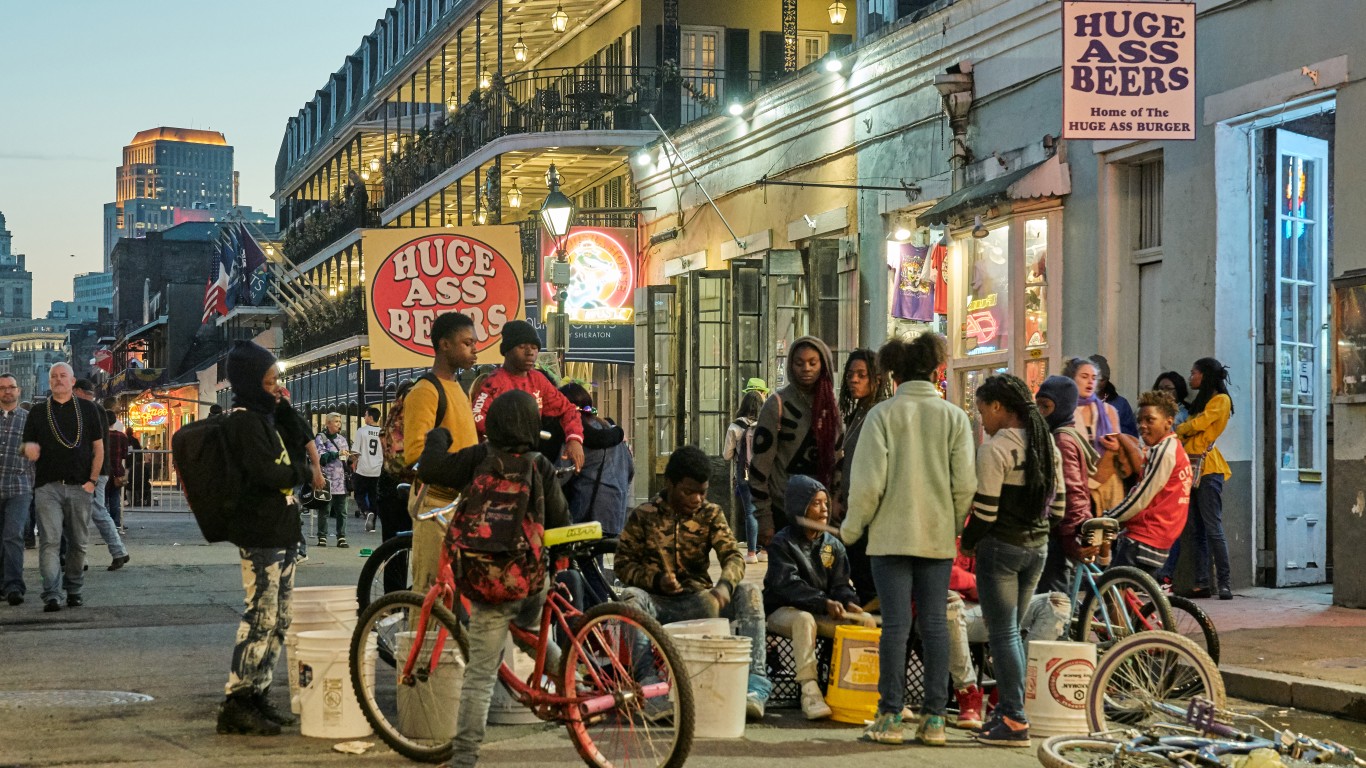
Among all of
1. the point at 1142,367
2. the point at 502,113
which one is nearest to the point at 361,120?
the point at 502,113

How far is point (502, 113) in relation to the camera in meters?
31.5

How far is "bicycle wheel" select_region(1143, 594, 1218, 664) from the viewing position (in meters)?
8.96

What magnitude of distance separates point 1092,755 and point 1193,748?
1.12 feet

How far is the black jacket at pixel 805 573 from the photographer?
895 centimetres

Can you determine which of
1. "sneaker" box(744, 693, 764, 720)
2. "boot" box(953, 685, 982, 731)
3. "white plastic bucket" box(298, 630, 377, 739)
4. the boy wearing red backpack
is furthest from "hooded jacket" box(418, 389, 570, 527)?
"boot" box(953, 685, 982, 731)

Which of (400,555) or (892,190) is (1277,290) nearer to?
(892,190)

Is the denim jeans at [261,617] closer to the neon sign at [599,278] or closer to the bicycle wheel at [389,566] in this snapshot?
the bicycle wheel at [389,566]

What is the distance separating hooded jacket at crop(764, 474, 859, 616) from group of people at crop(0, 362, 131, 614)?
7.15 meters

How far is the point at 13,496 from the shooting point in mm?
14500

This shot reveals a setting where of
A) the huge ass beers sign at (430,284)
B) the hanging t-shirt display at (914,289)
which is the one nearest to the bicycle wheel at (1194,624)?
the huge ass beers sign at (430,284)

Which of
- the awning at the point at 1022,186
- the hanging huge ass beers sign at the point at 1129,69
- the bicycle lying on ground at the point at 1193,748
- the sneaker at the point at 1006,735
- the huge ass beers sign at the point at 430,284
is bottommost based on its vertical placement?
the sneaker at the point at 1006,735

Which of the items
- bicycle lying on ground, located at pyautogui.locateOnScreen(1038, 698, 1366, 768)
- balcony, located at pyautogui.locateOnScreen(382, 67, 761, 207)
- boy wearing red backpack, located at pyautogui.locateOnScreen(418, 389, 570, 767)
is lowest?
bicycle lying on ground, located at pyautogui.locateOnScreen(1038, 698, 1366, 768)

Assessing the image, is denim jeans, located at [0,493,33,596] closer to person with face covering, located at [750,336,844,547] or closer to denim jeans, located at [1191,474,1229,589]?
person with face covering, located at [750,336,844,547]

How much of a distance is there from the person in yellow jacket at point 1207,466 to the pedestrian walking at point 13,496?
897 cm
